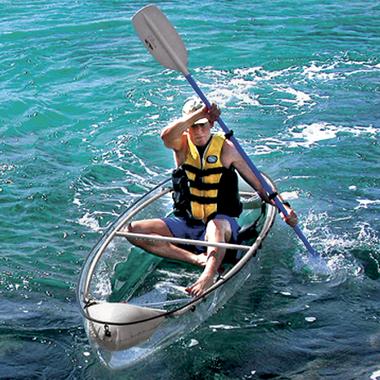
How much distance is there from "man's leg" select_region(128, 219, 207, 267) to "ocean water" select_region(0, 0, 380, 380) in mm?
563

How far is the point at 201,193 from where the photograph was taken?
6.47 meters

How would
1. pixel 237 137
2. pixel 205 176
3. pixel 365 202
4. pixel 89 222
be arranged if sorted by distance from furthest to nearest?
pixel 237 137
pixel 365 202
pixel 89 222
pixel 205 176

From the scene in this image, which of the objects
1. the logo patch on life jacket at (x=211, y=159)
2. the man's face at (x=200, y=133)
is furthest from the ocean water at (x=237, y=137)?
the man's face at (x=200, y=133)

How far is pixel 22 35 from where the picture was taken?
15195 millimetres

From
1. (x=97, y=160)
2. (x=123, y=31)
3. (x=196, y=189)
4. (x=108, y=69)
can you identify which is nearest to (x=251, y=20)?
(x=123, y=31)

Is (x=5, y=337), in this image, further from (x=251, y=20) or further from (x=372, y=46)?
(x=251, y=20)

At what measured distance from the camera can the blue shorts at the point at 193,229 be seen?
652 centimetres

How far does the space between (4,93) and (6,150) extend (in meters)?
2.54

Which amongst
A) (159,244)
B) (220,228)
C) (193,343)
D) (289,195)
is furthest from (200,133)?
(289,195)

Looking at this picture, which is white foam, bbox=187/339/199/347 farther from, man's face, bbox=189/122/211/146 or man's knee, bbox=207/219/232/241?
man's face, bbox=189/122/211/146

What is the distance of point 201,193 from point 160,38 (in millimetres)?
1414

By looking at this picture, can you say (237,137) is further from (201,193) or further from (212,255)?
(212,255)

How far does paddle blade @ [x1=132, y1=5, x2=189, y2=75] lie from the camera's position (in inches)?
245

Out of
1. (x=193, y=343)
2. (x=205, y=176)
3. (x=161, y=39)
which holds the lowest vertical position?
(x=193, y=343)
